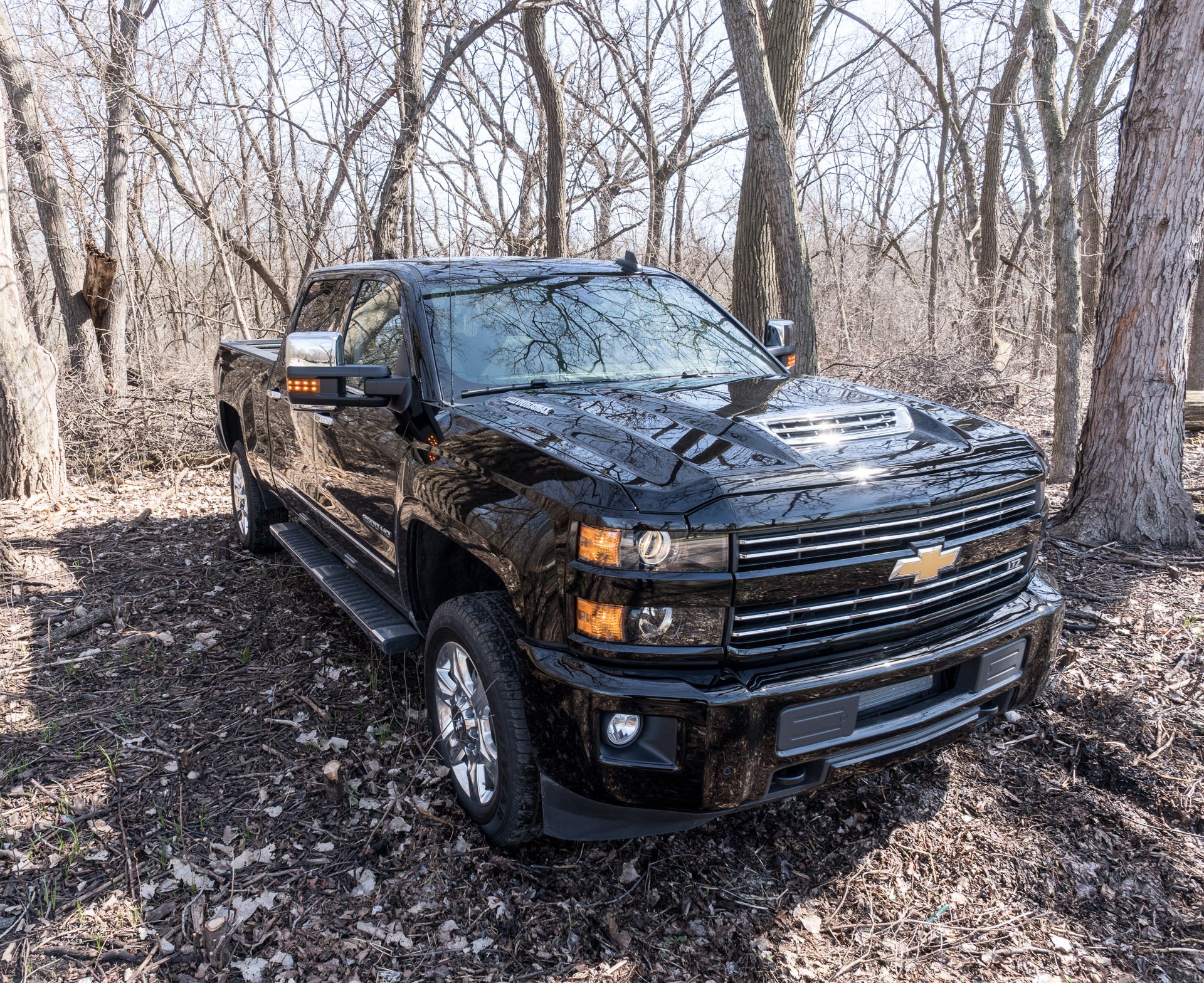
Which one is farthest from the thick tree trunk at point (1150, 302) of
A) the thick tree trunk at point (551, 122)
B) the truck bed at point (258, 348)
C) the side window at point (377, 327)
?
the thick tree trunk at point (551, 122)

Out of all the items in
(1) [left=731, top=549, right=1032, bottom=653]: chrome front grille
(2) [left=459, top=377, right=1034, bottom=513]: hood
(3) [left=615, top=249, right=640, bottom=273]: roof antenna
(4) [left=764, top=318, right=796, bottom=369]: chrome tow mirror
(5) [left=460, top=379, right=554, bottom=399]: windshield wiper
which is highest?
(3) [left=615, top=249, right=640, bottom=273]: roof antenna

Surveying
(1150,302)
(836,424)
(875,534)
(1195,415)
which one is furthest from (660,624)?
(1195,415)

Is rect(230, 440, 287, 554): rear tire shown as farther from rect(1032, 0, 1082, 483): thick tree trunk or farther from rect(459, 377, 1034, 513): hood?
rect(1032, 0, 1082, 483): thick tree trunk

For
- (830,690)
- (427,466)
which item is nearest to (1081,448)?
(830,690)

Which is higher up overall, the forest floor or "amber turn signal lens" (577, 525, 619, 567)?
"amber turn signal lens" (577, 525, 619, 567)

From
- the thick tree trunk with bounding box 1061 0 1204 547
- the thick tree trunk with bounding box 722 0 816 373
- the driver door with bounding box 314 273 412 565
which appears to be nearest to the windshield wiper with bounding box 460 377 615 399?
the driver door with bounding box 314 273 412 565

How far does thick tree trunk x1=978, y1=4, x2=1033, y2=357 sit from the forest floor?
954 centimetres

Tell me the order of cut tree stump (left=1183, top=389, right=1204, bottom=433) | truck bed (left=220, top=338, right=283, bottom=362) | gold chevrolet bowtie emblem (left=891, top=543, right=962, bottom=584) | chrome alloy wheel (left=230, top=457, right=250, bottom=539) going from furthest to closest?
1. cut tree stump (left=1183, top=389, right=1204, bottom=433)
2. chrome alloy wheel (left=230, top=457, right=250, bottom=539)
3. truck bed (left=220, top=338, right=283, bottom=362)
4. gold chevrolet bowtie emblem (left=891, top=543, right=962, bottom=584)

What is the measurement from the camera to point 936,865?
289 cm

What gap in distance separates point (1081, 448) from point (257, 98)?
1146 centimetres

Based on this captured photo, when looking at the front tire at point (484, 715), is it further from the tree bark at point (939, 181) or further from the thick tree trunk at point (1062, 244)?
the tree bark at point (939, 181)

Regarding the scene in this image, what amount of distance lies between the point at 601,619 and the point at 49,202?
1109cm

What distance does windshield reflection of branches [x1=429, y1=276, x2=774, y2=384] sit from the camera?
3.43 m

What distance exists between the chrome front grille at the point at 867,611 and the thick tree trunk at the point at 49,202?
9480 millimetres
